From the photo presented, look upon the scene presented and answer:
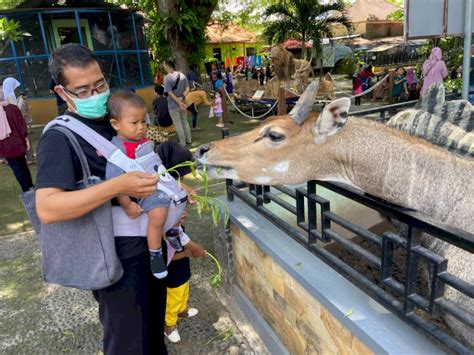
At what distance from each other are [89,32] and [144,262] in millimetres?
14034

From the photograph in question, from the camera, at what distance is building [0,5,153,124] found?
526 inches

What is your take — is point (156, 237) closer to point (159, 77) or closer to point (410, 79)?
point (410, 79)

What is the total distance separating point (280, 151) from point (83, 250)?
1.19 metres

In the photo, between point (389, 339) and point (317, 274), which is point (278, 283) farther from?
point (389, 339)

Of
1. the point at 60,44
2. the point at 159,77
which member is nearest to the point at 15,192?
the point at 60,44

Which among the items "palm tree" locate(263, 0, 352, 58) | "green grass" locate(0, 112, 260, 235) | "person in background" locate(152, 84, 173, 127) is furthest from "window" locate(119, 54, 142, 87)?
"person in background" locate(152, 84, 173, 127)

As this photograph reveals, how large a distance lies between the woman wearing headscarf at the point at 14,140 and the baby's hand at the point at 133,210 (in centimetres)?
496

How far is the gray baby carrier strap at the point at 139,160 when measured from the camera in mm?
1882

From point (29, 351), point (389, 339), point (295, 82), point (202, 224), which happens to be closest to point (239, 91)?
point (295, 82)

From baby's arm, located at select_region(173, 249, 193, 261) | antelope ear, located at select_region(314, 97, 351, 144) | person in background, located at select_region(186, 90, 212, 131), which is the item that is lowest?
baby's arm, located at select_region(173, 249, 193, 261)

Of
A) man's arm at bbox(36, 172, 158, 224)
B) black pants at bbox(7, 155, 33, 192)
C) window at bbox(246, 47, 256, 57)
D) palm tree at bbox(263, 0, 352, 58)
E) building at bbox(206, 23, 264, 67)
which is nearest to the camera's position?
man's arm at bbox(36, 172, 158, 224)

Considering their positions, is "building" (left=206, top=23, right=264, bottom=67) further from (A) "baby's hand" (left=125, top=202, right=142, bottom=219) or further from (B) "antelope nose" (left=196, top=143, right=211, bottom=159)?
(A) "baby's hand" (left=125, top=202, right=142, bottom=219)

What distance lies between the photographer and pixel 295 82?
37.4 feet

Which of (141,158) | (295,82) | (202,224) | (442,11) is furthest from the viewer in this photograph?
(295,82)
